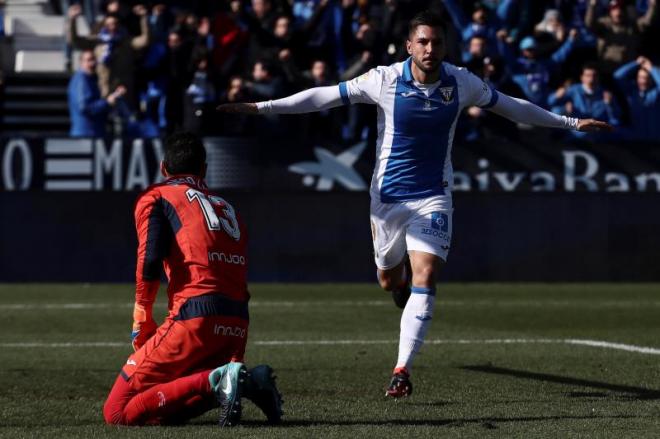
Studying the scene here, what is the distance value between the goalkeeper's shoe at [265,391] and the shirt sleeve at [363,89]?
258 cm

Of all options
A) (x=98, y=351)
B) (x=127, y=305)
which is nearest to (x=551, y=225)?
(x=127, y=305)

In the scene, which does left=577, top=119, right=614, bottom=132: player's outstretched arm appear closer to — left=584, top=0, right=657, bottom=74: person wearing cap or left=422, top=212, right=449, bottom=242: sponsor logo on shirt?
left=422, top=212, right=449, bottom=242: sponsor logo on shirt

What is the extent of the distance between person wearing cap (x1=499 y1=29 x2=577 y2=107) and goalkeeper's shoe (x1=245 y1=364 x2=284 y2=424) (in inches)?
497

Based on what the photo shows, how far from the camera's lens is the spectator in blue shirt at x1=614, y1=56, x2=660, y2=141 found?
1922 centimetres

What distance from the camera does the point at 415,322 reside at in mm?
8852

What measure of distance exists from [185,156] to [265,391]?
1.31m

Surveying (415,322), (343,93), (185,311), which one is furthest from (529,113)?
(185,311)

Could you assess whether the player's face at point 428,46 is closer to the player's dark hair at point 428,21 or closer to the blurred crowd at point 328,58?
the player's dark hair at point 428,21

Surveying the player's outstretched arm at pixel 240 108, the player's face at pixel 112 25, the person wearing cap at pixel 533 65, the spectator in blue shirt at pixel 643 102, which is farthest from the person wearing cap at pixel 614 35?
the player's outstretched arm at pixel 240 108

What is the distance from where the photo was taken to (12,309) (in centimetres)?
1524

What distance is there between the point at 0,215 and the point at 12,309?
10.5ft

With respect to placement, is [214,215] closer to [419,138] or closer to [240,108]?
[240,108]

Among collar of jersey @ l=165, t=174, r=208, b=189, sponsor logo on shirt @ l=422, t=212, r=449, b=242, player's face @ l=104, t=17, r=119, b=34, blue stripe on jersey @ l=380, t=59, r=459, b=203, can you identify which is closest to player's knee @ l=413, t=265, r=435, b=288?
sponsor logo on shirt @ l=422, t=212, r=449, b=242

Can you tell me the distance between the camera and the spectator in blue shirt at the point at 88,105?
61.7ft
